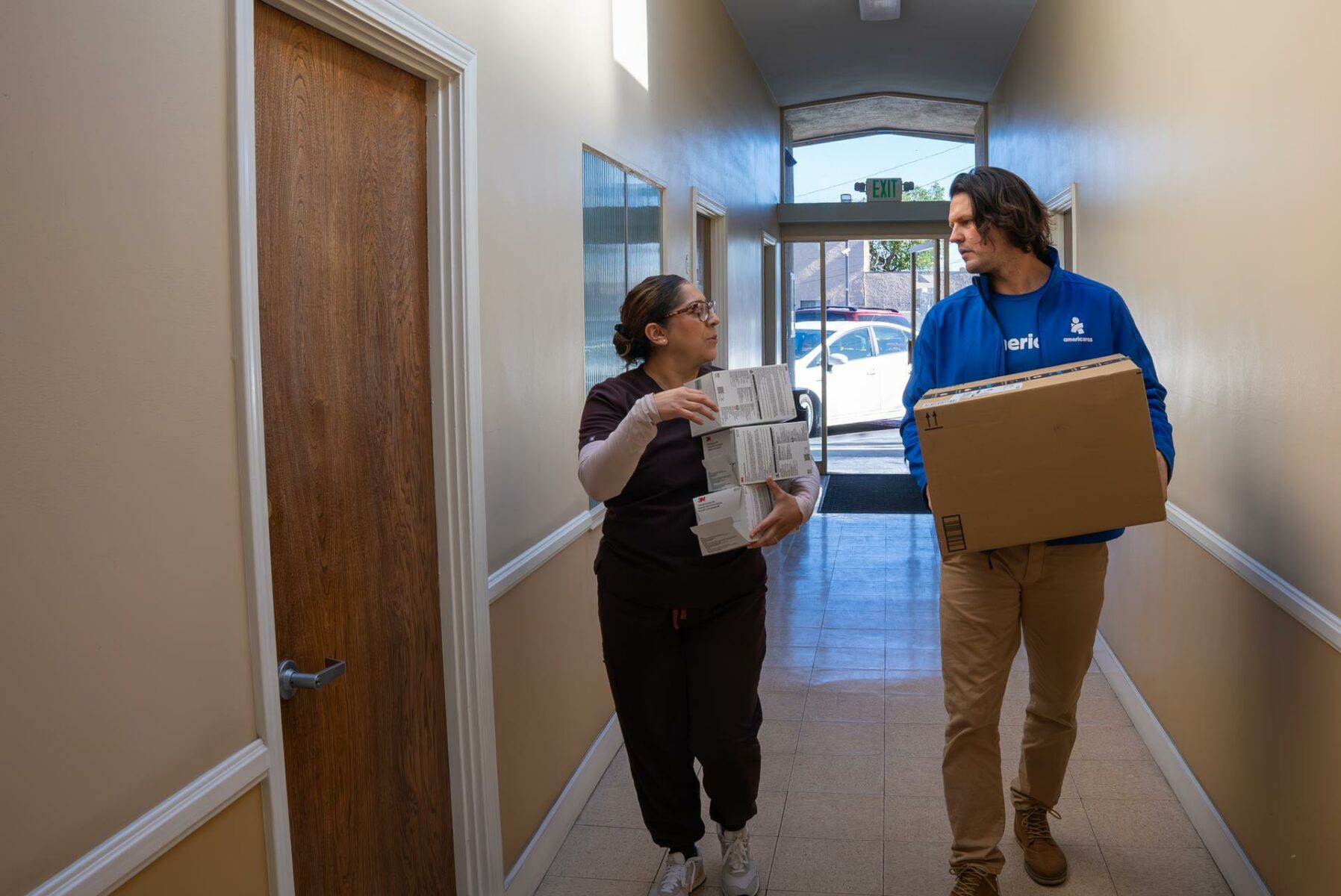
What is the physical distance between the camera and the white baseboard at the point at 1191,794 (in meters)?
2.50

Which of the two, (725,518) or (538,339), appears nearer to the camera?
(725,518)

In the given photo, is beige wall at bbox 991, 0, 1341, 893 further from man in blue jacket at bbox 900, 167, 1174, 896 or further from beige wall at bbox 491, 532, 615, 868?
beige wall at bbox 491, 532, 615, 868

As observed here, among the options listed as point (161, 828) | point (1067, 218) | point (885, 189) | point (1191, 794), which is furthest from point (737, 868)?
point (885, 189)

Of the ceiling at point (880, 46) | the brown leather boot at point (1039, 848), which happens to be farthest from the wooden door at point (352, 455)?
the ceiling at point (880, 46)

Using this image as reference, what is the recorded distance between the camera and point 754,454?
2.27 meters

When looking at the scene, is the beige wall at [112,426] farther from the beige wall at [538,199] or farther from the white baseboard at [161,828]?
the beige wall at [538,199]

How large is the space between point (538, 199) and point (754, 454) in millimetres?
1006

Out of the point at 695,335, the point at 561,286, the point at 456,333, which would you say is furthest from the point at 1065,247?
the point at 456,333

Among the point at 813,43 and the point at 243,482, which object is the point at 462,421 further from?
the point at 813,43

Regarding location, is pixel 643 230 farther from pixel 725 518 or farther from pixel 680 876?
pixel 680 876

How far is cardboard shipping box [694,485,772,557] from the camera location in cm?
228

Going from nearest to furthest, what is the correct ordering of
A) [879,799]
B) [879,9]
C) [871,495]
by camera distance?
[879,799] < [879,9] < [871,495]

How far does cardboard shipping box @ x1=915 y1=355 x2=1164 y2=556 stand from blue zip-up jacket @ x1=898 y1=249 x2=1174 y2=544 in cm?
15

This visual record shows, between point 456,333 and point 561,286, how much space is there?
824mm
